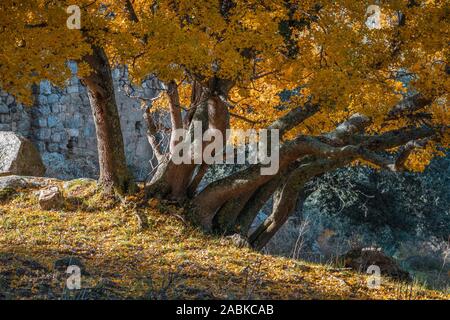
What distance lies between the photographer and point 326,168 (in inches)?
434

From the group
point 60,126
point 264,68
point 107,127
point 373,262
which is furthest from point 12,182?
point 60,126

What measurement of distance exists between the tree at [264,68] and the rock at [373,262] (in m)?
1.33

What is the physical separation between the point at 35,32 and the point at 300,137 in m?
4.43

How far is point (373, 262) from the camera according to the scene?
939 cm

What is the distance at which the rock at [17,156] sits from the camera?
520 inches

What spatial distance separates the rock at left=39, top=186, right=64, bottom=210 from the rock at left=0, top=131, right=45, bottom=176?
2562 mm

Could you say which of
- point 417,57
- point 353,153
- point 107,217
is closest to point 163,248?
point 107,217

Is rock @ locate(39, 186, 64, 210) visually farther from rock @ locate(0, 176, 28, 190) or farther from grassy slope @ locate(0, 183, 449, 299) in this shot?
rock @ locate(0, 176, 28, 190)

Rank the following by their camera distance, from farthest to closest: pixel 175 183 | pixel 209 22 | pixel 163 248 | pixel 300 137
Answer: pixel 175 183 < pixel 300 137 < pixel 163 248 < pixel 209 22

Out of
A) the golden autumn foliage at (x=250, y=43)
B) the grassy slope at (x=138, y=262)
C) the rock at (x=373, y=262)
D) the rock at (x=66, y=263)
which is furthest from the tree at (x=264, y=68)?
the rock at (x=66, y=263)

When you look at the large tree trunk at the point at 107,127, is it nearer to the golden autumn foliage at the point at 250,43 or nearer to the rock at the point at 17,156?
the golden autumn foliage at the point at 250,43

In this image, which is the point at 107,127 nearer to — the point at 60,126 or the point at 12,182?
the point at 12,182

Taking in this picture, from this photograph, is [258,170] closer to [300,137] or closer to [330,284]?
[300,137]
